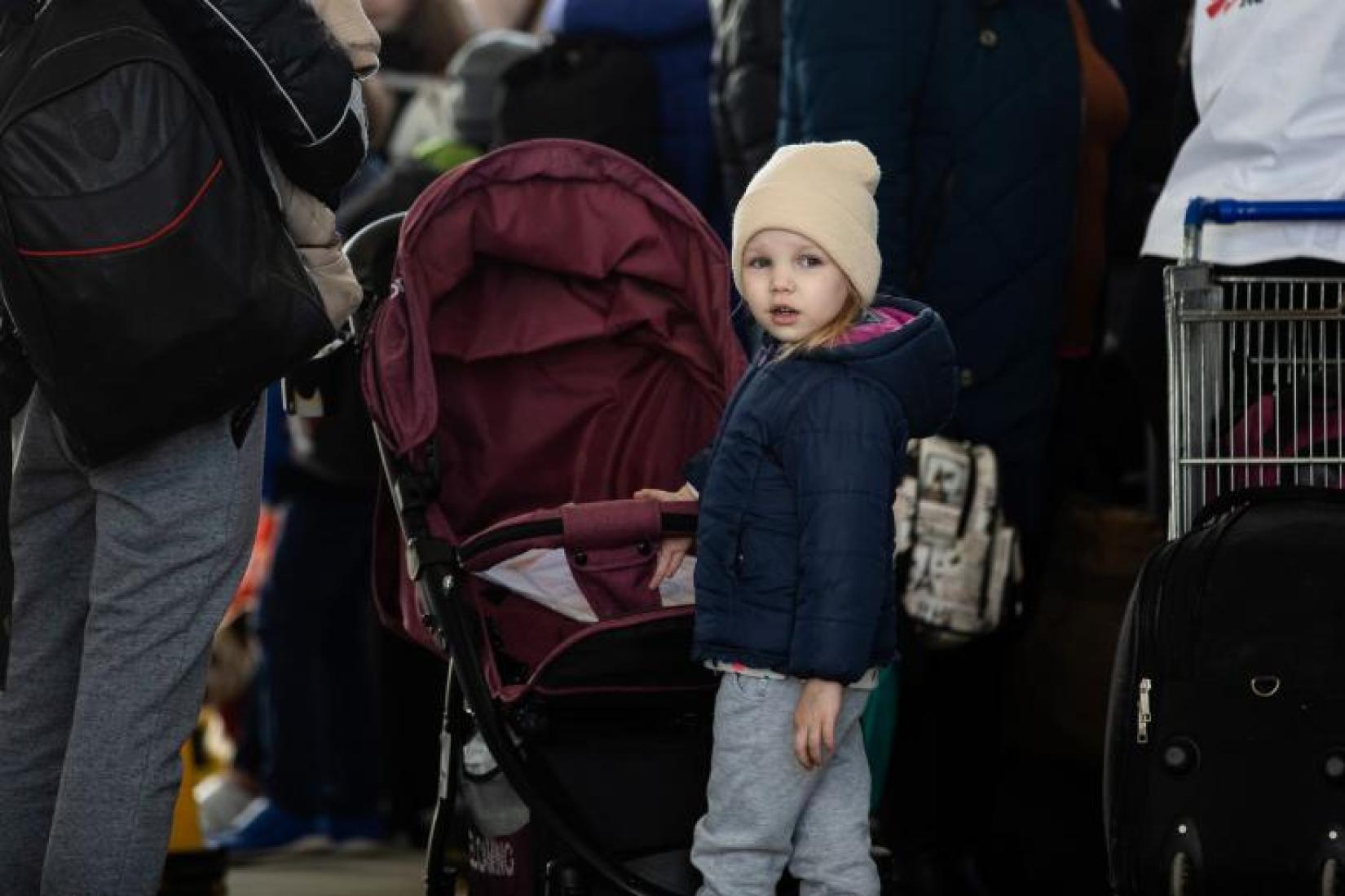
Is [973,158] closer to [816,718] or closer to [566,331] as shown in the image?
[566,331]

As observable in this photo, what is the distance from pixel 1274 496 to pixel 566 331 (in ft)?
4.12

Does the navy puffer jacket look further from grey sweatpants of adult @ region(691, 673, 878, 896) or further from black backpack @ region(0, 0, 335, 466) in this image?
black backpack @ region(0, 0, 335, 466)

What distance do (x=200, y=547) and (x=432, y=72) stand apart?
152 inches

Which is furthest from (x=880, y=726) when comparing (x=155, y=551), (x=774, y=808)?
(x=155, y=551)

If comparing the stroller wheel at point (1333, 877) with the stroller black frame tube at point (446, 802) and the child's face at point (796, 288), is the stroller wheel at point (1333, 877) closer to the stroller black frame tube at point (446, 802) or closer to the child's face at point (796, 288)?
the child's face at point (796, 288)

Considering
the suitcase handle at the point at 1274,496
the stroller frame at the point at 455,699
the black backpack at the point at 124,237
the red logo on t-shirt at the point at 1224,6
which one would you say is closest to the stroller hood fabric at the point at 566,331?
the stroller frame at the point at 455,699

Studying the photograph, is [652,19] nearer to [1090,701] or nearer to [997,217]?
[997,217]

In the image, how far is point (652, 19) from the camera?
6098 mm

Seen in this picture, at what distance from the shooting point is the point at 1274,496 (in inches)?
165

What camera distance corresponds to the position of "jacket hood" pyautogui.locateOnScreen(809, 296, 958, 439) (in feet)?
13.1

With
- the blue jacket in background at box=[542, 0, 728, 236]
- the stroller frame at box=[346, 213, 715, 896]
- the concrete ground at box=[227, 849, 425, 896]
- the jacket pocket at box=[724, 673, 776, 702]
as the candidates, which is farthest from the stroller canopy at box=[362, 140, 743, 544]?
the concrete ground at box=[227, 849, 425, 896]

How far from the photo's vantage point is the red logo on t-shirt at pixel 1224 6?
4541 millimetres

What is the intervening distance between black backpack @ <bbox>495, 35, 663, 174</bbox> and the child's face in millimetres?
1923

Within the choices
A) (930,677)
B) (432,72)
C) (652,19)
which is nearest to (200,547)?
(930,677)
